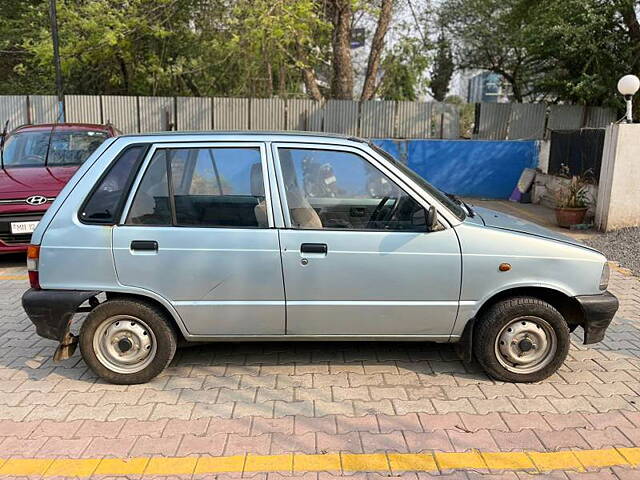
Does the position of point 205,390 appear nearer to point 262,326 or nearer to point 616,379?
point 262,326

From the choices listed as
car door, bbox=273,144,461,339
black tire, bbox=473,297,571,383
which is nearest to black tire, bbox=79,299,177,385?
car door, bbox=273,144,461,339

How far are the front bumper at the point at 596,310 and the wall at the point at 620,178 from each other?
608 centimetres

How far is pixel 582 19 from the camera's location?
53.1ft

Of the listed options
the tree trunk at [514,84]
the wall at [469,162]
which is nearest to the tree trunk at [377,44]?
the wall at [469,162]

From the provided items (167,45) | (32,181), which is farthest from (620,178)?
(167,45)

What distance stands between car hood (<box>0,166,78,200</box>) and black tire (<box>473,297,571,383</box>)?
5.56 metres

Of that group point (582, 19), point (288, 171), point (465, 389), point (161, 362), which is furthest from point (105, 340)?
point (582, 19)

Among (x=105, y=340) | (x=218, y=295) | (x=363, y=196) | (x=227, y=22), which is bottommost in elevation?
(x=105, y=340)

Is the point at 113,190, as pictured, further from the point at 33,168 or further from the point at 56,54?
the point at 56,54

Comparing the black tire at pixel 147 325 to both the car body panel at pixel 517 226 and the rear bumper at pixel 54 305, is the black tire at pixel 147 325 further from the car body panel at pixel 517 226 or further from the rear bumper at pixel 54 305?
the car body panel at pixel 517 226

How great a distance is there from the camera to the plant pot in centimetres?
979

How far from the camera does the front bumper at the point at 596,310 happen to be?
12.4 feet

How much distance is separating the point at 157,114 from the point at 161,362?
45.4 ft

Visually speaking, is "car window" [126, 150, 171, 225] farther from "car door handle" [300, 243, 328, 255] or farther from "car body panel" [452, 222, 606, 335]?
"car body panel" [452, 222, 606, 335]
